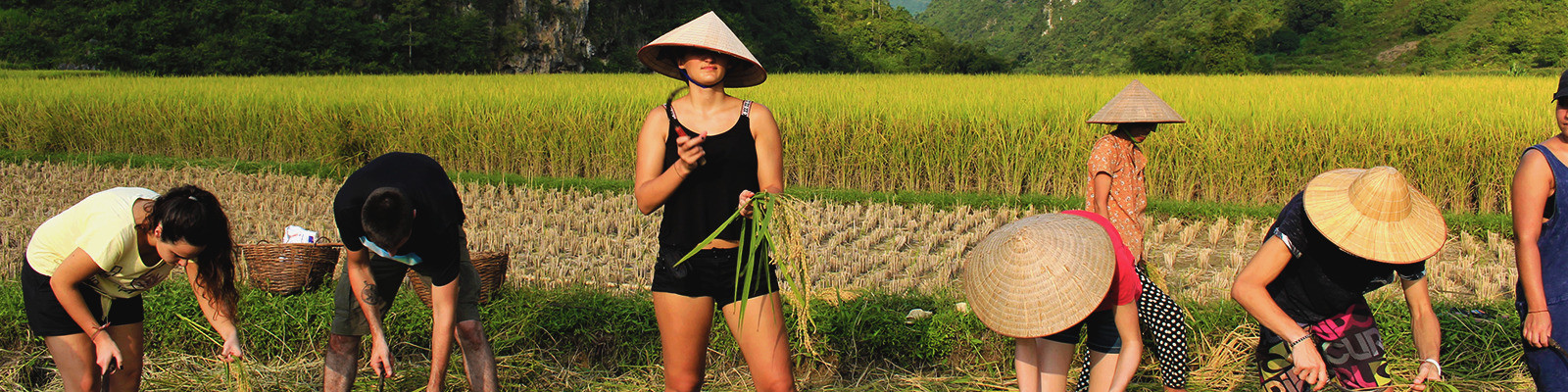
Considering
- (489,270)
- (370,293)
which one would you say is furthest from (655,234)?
(370,293)

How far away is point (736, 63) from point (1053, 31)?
73.0m

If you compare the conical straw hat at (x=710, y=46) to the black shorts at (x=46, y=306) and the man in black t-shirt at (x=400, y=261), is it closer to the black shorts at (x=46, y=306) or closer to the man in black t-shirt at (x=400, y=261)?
the man in black t-shirt at (x=400, y=261)

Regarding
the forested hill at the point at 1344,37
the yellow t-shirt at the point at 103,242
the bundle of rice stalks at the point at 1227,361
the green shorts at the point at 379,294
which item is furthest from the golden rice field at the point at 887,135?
the forested hill at the point at 1344,37

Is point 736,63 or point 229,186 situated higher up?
point 736,63

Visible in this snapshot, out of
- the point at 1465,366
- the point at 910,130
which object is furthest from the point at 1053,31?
the point at 1465,366

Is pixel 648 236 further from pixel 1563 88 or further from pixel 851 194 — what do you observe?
pixel 1563 88

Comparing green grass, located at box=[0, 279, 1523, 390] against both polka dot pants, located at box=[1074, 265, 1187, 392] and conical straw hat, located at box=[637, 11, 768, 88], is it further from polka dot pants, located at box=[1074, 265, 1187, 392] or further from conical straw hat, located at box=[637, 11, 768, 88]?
conical straw hat, located at box=[637, 11, 768, 88]

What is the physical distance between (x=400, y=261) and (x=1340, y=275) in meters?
2.57

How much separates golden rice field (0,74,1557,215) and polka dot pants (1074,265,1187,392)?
3742mm

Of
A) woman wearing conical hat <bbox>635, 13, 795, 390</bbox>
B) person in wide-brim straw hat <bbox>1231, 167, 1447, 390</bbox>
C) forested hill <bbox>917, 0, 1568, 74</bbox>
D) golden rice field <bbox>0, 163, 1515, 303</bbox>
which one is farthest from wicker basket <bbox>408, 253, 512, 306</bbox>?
forested hill <bbox>917, 0, 1568, 74</bbox>

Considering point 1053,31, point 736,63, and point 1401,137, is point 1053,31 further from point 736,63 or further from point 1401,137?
point 736,63

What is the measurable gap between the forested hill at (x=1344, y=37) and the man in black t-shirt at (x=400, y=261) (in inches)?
1351

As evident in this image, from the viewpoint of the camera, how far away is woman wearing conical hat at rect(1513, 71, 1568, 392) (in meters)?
2.36

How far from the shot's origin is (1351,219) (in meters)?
2.19
